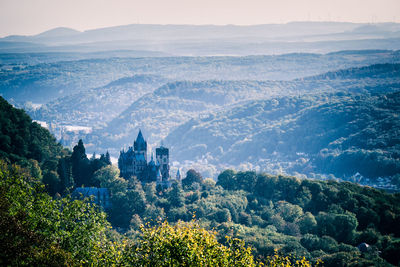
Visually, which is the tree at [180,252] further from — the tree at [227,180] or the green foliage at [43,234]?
the tree at [227,180]

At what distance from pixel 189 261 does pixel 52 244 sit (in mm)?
10516

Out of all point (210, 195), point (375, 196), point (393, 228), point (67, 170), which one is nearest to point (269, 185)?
point (210, 195)

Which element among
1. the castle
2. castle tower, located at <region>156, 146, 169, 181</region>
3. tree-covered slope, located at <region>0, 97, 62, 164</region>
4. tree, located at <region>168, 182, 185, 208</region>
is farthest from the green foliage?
castle tower, located at <region>156, 146, 169, 181</region>

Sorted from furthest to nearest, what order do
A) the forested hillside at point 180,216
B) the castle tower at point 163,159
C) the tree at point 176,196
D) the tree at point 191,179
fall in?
the castle tower at point 163,159 < the tree at point 191,179 < the tree at point 176,196 < the forested hillside at point 180,216

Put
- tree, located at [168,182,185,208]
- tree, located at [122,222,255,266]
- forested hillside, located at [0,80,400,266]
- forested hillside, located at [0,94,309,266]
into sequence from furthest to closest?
tree, located at [168,182,185,208] < forested hillside, located at [0,80,400,266] < tree, located at [122,222,255,266] < forested hillside, located at [0,94,309,266]

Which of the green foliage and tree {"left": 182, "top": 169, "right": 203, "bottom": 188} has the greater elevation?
the green foliage

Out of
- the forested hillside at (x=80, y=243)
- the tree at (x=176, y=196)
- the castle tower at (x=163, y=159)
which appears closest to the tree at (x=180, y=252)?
the forested hillside at (x=80, y=243)

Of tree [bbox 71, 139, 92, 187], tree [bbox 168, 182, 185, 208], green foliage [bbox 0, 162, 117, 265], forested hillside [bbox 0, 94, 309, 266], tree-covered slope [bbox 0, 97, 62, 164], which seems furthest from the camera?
tree [bbox 71, 139, 92, 187]

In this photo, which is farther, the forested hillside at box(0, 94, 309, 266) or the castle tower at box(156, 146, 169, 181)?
the castle tower at box(156, 146, 169, 181)

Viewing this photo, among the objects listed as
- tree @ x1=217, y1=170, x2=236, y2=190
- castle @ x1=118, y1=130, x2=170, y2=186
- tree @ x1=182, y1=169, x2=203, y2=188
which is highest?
castle @ x1=118, y1=130, x2=170, y2=186

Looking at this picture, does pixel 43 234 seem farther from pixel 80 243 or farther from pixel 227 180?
pixel 227 180

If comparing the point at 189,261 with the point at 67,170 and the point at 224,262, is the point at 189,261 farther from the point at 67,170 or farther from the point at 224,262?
the point at 67,170

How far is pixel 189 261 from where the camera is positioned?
35.9 metres

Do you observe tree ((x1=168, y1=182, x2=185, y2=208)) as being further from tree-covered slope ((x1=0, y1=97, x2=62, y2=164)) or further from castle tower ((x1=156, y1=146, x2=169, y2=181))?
tree-covered slope ((x1=0, y1=97, x2=62, y2=164))
